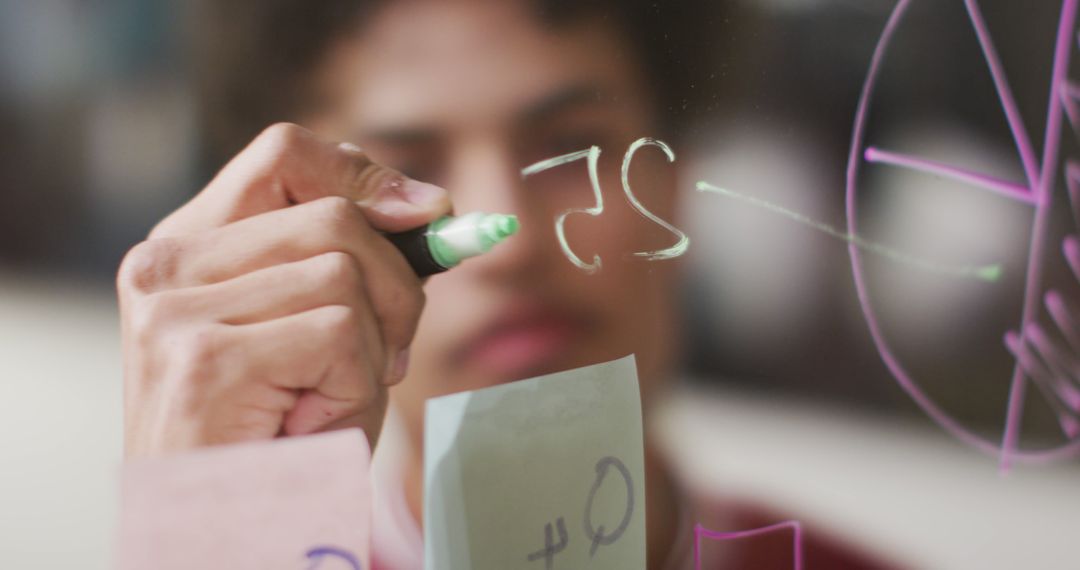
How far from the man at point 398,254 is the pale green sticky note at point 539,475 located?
2 centimetres

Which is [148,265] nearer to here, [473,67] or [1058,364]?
[473,67]

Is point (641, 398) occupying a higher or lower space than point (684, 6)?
lower

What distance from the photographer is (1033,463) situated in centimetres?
68

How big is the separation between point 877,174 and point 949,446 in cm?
23

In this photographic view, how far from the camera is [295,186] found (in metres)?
0.47

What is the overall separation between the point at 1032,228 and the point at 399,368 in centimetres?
51

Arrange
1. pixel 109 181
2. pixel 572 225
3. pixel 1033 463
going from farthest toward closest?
pixel 1033 463 → pixel 572 225 → pixel 109 181

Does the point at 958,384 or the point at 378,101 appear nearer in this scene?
the point at 378,101

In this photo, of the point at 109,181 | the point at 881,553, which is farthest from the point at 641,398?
the point at 109,181

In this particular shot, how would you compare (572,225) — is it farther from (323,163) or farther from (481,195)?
(323,163)

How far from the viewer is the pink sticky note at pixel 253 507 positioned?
405mm

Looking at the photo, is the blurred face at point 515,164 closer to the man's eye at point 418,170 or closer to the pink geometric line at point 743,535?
the man's eye at point 418,170

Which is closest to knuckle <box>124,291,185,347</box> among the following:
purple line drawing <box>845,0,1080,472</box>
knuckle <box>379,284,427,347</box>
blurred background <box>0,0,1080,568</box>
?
knuckle <box>379,284,427,347</box>

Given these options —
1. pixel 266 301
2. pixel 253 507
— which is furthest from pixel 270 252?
pixel 253 507
